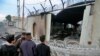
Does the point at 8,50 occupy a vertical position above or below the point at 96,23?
below

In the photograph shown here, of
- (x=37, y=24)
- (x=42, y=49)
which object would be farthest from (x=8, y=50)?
(x=37, y=24)

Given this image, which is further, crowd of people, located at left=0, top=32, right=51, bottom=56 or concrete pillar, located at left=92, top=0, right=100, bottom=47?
concrete pillar, located at left=92, top=0, right=100, bottom=47

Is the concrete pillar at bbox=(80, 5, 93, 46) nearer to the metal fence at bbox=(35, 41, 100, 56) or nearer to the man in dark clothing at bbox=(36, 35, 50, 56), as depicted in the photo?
the metal fence at bbox=(35, 41, 100, 56)

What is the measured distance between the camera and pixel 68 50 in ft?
44.5

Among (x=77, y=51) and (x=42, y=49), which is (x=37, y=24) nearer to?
(x=77, y=51)

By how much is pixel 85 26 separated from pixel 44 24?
35.0ft

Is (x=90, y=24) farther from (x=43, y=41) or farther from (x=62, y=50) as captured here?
(x=43, y=41)

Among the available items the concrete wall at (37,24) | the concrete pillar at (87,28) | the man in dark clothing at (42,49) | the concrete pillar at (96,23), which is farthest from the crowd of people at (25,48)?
the concrete wall at (37,24)

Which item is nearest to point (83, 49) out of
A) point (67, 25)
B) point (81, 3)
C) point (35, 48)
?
point (35, 48)

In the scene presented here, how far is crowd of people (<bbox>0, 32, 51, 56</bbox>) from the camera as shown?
565cm

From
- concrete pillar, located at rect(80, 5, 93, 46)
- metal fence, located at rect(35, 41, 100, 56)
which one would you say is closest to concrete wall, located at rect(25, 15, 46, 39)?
concrete pillar, located at rect(80, 5, 93, 46)

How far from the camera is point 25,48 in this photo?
6219 mm

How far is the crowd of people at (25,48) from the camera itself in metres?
5.65

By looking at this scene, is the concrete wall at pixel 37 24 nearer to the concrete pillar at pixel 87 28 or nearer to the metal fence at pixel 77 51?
the concrete pillar at pixel 87 28
